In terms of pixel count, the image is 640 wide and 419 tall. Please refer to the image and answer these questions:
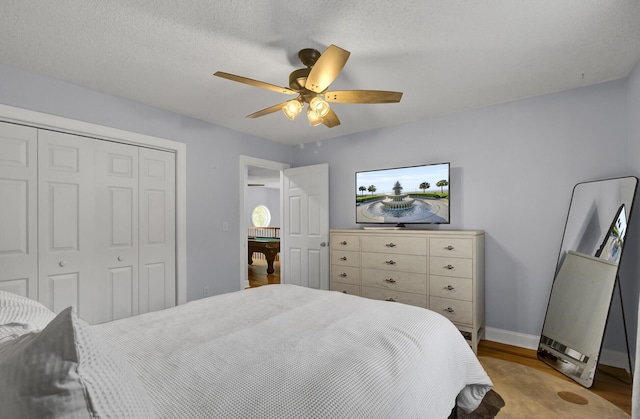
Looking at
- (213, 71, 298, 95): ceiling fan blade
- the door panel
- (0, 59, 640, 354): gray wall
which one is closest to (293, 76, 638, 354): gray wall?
(0, 59, 640, 354): gray wall

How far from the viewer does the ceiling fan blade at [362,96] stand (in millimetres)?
2070

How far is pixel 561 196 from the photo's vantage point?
2.80 metres

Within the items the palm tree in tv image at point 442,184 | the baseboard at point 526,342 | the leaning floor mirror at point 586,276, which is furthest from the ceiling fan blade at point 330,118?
the baseboard at point 526,342

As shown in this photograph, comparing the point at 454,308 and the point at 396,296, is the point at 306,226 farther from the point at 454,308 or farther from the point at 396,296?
the point at 454,308

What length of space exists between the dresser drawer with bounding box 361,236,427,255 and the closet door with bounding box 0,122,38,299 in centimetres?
299

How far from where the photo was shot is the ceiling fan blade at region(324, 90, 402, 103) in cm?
207

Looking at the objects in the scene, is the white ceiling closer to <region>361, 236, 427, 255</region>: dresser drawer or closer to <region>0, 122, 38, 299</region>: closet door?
<region>0, 122, 38, 299</region>: closet door

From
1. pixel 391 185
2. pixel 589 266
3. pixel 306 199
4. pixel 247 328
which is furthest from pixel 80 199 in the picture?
pixel 589 266

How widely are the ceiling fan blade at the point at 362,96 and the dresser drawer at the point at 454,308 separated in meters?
1.95

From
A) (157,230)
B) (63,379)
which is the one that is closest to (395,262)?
(157,230)

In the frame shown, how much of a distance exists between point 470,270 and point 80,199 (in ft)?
11.6

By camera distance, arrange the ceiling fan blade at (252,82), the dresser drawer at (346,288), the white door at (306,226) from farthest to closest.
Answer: the white door at (306,226), the dresser drawer at (346,288), the ceiling fan blade at (252,82)

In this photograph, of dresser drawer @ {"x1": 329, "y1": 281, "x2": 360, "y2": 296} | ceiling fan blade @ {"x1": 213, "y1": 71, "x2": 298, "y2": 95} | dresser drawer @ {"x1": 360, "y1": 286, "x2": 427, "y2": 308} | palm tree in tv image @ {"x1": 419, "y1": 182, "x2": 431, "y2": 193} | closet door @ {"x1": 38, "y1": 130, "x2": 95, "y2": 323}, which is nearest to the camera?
ceiling fan blade @ {"x1": 213, "y1": 71, "x2": 298, "y2": 95}

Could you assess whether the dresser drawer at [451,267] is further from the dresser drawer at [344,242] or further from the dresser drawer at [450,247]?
the dresser drawer at [344,242]
